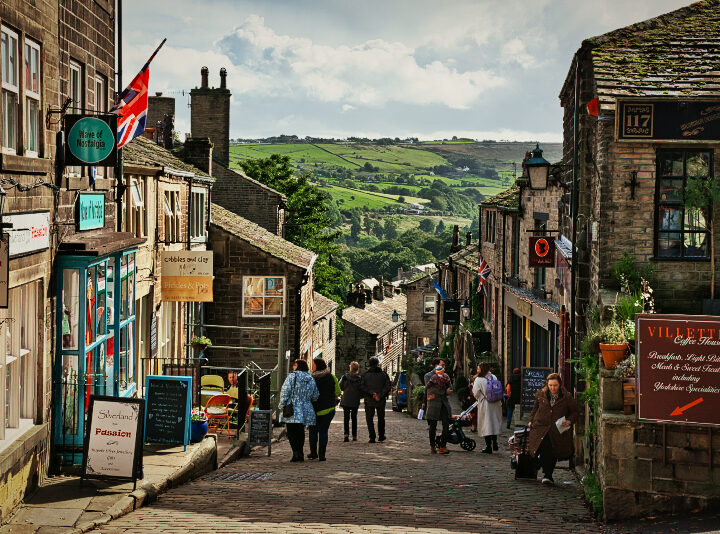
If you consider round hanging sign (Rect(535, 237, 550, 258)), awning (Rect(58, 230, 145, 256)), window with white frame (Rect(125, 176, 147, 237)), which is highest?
window with white frame (Rect(125, 176, 147, 237))

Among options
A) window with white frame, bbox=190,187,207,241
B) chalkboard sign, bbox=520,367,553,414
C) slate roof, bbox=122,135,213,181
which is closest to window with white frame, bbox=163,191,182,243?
slate roof, bbox=122,135,213,181

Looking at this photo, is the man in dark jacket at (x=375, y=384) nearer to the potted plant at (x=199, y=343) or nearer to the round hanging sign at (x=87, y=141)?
the round hanging sign at (x=87, y=141)

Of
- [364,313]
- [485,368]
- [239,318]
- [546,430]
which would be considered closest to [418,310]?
[364,313]

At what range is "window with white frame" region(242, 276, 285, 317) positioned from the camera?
26.7m

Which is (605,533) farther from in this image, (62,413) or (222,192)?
(222,192)

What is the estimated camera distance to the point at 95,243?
36.7 ft

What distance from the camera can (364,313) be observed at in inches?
2936

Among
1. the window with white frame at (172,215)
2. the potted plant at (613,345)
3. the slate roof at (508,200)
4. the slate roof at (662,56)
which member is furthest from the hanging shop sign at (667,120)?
the slate roof at (508,200)

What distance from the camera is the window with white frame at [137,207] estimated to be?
62.4 feet

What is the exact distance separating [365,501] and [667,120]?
22.5ft

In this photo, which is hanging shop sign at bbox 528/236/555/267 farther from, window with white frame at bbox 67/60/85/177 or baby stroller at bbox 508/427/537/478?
window with white frame at bbox 67/60/85/177

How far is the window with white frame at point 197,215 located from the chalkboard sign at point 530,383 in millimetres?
10404

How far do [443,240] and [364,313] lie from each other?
83445 mm

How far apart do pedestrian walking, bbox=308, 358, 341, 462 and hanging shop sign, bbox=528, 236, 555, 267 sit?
696 cm
